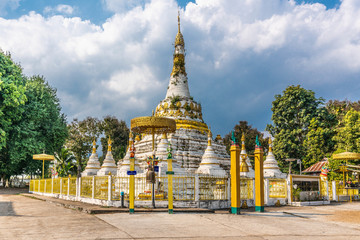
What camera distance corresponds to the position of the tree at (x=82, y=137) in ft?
140

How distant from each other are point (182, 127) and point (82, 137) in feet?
68.9

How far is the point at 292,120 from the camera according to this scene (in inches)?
1464

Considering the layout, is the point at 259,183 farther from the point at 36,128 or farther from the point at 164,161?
the point at 36,128

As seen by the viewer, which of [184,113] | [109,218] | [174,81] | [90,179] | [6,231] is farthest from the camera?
[174,81]

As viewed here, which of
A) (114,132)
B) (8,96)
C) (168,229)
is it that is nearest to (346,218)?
(168,229)

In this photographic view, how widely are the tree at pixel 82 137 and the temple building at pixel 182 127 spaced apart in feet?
54.6

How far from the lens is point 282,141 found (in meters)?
36.7

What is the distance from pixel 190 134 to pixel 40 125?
14643 mm

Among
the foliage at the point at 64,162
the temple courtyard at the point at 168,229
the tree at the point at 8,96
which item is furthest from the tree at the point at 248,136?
the temple courtyard at the point at 168,229

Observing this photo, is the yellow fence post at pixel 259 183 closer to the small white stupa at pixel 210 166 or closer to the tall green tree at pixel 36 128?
the small white stupa at pixel 210 166

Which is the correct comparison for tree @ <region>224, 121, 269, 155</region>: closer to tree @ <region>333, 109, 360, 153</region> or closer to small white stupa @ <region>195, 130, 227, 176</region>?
tree @ <region>333, 109, 360, 153</region>

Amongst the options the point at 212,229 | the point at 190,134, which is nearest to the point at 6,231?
the point at 212,229

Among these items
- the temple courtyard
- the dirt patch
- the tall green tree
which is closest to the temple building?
the tall green tree

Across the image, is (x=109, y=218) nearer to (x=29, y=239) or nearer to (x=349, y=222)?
(x=29, y=239)
